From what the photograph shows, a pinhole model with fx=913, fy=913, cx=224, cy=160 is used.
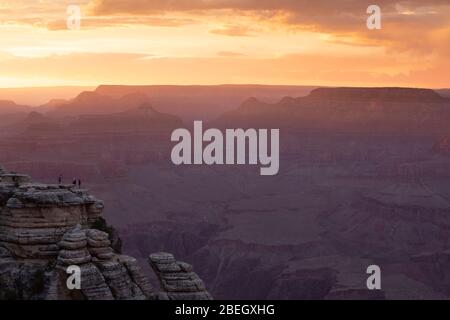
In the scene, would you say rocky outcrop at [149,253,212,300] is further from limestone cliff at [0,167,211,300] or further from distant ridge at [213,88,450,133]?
distant ridge at [213,88,450,133]

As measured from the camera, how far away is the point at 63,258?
2655 cm

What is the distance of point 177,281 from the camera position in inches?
1062

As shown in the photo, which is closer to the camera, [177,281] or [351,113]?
[177,281]

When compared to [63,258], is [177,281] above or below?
below

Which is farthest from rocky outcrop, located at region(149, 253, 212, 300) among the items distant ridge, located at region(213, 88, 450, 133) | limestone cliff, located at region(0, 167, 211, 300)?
distant ridge, located at region(213, 88, 450, 133)

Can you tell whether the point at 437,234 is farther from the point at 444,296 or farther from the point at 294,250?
the point at 444,296

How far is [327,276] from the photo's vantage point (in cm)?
9012

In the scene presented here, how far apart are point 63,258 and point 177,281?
11.2ft

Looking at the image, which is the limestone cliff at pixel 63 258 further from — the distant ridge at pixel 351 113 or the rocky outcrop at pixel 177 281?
the distant ridge at pixel 351 113

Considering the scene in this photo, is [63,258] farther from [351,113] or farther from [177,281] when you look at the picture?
[351,113]

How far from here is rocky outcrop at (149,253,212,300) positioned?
1051 inches

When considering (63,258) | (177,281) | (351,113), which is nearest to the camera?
(63,258)

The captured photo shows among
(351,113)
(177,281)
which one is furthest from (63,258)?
(351,113)

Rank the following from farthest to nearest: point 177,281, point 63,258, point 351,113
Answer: point 351,113 < point 177,281 < point 63,258
